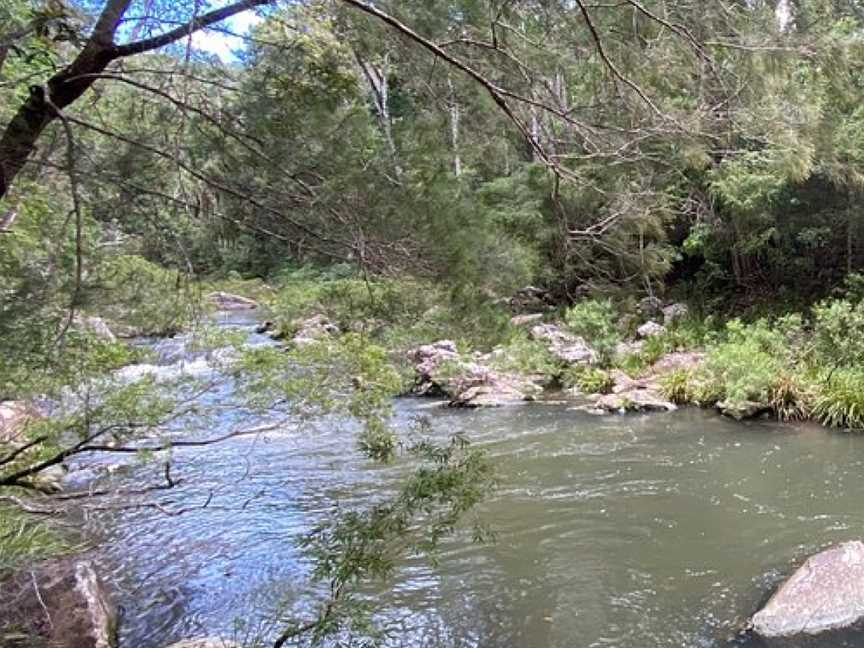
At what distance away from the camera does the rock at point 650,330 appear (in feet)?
44.5

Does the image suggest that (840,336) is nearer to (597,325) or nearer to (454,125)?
(597,325)

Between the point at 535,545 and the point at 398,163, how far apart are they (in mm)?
3680

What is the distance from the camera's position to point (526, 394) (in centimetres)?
1173

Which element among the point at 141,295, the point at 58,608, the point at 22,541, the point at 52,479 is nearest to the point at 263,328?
the point at 52,479

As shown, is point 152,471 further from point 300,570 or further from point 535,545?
point 535,545

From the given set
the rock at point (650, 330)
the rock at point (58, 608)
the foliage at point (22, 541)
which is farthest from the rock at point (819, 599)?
the rock at point (650, 330)

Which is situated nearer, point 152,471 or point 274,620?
point 274,620

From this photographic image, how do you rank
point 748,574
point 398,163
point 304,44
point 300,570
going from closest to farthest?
point 304,44, point 398,163, point 748,574, point 300,570

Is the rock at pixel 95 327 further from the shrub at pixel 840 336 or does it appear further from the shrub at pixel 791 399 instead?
the shrub at pixel 840 336

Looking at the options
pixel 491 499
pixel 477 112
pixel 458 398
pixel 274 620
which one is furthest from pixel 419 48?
pixel 458 398

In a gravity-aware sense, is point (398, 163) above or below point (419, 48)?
below

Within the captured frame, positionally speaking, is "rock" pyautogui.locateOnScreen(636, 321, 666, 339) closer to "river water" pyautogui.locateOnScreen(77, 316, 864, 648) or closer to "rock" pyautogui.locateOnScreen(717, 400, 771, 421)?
"rock" pyautogui.locateOnScreen(717, 400, 771, 421)

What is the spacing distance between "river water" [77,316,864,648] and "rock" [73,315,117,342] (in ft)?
5.86

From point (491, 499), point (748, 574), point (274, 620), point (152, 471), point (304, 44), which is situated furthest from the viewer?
point (152, 471)
